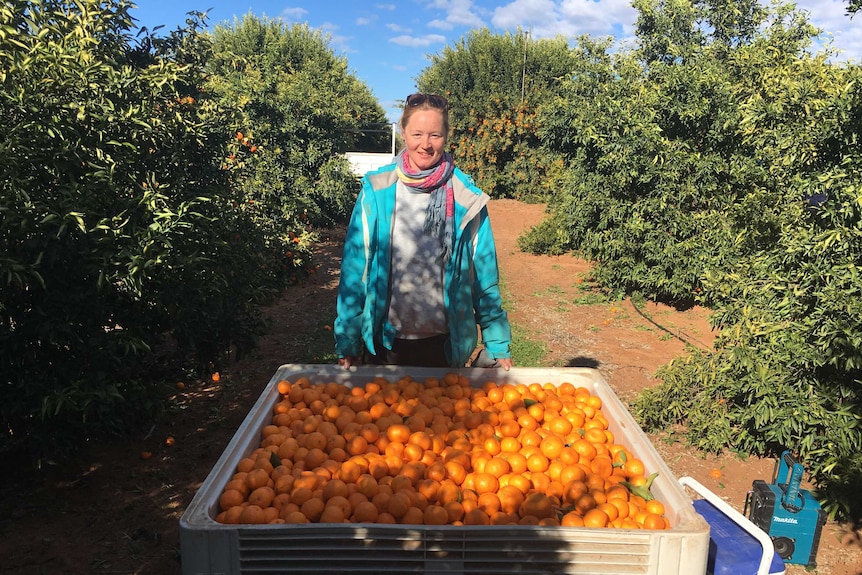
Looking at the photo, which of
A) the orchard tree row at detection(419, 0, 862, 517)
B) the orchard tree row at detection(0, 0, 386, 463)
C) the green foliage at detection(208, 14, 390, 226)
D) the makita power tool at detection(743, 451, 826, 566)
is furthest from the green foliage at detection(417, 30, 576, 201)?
the makita power tool at detection(743, 451, 826, 566)

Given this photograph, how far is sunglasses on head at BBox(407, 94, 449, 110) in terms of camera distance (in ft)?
8.58

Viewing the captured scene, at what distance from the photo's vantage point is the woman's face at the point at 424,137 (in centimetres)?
259

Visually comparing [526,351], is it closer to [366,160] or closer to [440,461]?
[440,461]

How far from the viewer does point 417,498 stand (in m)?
1.80

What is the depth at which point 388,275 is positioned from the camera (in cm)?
274

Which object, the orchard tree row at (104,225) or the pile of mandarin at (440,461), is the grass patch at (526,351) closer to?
the orchard tree row at (104,225)

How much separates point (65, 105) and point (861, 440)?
5611 mm

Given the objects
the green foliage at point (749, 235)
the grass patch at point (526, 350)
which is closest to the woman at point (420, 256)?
the green foliage at point (749, 235)

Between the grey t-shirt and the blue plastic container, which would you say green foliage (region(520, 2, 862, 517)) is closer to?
the blue plastic container

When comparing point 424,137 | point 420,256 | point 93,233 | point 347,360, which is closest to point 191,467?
point 93,233

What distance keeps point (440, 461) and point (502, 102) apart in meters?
23.1

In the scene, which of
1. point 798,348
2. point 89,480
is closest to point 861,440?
point 798,348

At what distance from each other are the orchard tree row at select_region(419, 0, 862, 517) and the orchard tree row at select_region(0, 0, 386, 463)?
13.0 ft

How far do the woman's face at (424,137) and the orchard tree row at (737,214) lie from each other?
2.79 meters
